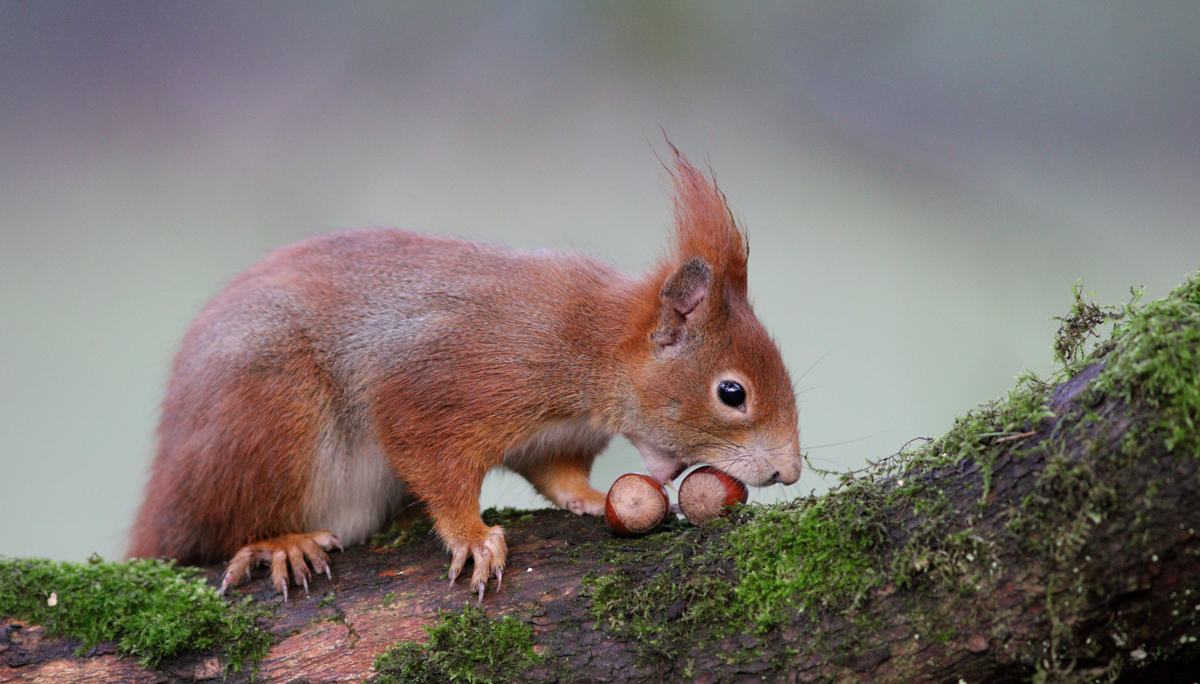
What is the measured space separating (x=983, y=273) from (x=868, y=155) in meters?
0.74

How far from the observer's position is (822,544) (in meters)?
1.86

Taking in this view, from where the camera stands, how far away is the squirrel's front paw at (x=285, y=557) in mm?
2490

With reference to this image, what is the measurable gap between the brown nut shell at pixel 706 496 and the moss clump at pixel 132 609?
1.13 m

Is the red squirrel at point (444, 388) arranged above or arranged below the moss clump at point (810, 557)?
above

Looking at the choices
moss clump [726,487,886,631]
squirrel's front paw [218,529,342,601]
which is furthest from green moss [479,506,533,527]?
moss clump [726,487,886,631]

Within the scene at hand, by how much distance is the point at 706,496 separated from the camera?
229 cm

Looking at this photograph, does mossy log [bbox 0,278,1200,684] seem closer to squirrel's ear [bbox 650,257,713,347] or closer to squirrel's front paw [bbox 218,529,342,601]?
squirrel's front paw [bbox 218,529,342,601]

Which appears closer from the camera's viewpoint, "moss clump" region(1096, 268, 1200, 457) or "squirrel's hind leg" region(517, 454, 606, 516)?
"moss clump" region(1096, 268, 1200, 457)

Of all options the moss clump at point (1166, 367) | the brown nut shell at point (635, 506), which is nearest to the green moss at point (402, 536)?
the brown nut shell at point (635, 506)

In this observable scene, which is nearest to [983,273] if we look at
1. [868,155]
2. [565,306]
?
[868,155]

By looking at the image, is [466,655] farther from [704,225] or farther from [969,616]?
[704,225]

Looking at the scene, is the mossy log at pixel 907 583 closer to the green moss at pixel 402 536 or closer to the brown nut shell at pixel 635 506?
the brown nut shell at pixel 635 506

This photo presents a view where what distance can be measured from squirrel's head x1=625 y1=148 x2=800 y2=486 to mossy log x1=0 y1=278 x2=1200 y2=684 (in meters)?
0.33

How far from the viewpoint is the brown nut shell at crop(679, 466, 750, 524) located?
2.27m
